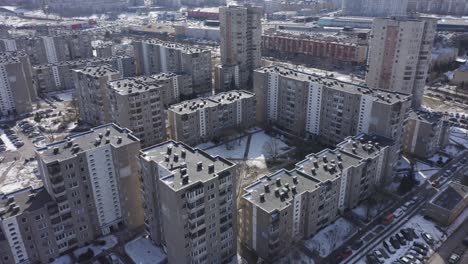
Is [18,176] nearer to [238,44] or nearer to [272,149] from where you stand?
[272,149]

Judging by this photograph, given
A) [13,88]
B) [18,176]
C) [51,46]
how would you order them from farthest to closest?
[51,46] < [13,88] < [18,176]

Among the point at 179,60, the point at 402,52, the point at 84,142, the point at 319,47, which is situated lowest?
the point at 319,47

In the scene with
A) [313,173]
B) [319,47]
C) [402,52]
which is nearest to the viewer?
[313,173]

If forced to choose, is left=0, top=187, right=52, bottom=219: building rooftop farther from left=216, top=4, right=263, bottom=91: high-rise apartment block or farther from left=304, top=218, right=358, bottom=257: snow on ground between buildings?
left=216, top=4, right=263, bottom=91: high-rise apartment block

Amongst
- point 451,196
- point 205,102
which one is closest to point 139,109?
point 205,102

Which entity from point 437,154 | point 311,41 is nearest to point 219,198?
point 437,154

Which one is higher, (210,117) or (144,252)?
(210,117)
